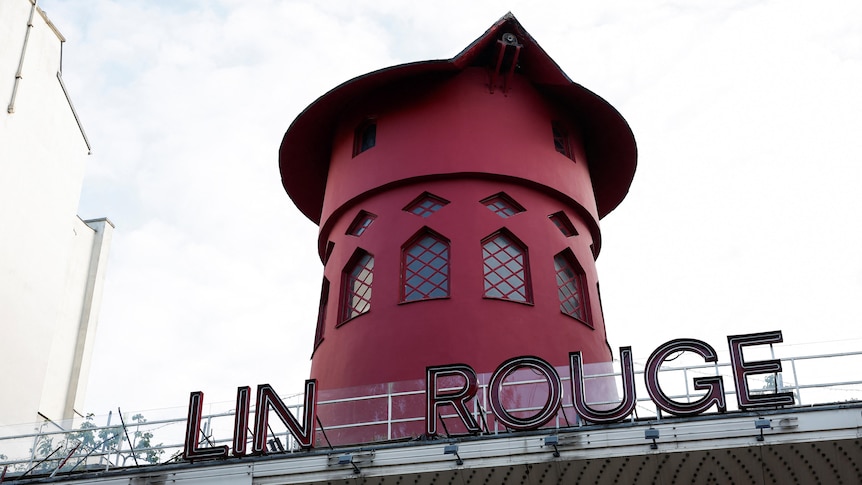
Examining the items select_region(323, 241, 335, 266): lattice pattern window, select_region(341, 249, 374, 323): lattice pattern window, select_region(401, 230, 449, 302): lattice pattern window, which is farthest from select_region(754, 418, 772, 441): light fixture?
select_region(323, 241, 335, 266): lattice pattern window

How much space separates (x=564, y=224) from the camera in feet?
46.1

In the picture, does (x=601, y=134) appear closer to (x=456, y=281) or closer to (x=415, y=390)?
(x=456, y=281)

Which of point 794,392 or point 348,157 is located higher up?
point 348,157

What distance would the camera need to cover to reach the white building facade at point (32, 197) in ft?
58.5

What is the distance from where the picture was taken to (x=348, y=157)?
14656mm

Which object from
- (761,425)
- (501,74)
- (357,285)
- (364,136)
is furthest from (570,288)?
(761,425)

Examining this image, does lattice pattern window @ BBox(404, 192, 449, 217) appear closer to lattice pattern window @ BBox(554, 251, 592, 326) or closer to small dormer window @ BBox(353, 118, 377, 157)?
small dormer window @ BBox(353, 118, 377, 157)

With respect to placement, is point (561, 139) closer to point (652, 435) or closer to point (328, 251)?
point (328, 251)

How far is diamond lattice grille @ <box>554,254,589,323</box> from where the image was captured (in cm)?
1328

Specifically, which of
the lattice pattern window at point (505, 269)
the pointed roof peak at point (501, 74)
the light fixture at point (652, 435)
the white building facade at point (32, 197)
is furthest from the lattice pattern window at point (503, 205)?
the white building facade at point (32, 197)

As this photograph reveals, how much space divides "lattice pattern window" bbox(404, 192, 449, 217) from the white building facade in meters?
8.06

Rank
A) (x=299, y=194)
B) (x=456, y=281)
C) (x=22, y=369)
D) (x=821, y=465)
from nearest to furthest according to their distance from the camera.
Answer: (x=821, y=465) → (x=456, y=281) → (x=299, y=194) → (x=22, y=369)

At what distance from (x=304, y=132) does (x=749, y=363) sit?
7.81 meters

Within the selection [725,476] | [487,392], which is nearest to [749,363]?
[725,476]
